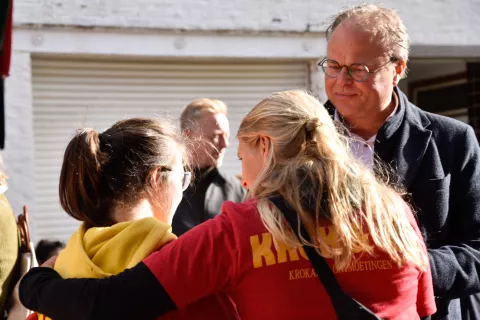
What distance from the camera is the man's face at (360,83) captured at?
292 centimetres

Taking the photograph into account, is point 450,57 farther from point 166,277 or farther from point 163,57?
point 166,277

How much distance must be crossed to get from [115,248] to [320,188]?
596mm

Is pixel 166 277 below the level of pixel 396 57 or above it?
below

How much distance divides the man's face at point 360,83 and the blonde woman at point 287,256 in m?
0.71

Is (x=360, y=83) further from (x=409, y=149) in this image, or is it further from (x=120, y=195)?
(x=120, y=195)

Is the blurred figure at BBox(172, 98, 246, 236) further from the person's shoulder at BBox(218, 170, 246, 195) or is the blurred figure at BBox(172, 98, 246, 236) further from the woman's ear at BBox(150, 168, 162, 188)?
the woman's ear at BBox(150, 168, 162, 188)

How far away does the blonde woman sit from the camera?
2.05 m

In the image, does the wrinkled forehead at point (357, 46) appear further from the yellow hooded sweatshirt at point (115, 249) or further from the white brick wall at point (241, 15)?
the white brick wall at point (241, 15)

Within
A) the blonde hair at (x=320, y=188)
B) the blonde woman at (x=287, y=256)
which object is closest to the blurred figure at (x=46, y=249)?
the blonde woman at (x=287, y=256)

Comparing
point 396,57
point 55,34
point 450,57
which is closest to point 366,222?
point 396,57

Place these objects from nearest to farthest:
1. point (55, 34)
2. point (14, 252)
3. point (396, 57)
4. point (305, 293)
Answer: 1. point (305, 293)
2. point (396, 57)
3. point (14, 252)
4. point (55, 34)

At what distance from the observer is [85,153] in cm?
240

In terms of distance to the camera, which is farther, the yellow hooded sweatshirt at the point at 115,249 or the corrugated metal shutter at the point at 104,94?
the corrugated metal shutter at the point at 104,94

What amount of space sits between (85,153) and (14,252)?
3.31ft
